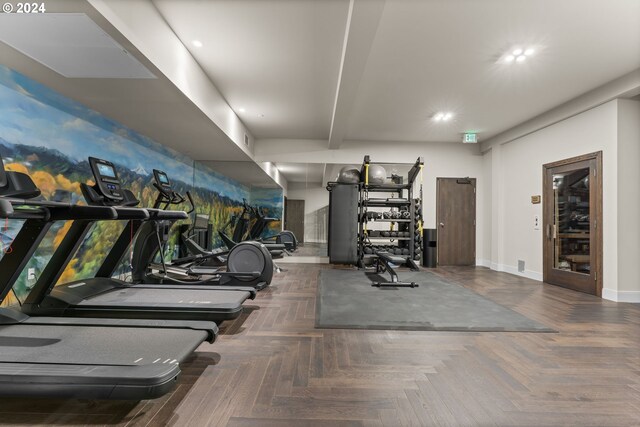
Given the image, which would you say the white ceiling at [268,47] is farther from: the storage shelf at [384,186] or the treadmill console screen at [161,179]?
the storage shelf at [384,186]

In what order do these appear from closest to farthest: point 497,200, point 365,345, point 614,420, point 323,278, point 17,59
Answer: point 614,420 → point 365,345 → point 17,59 → point 323,278 → point 497,200

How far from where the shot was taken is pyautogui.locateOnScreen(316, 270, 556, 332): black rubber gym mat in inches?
117

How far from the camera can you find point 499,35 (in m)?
3.27

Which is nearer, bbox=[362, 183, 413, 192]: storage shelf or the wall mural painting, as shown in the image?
the wall mural painting

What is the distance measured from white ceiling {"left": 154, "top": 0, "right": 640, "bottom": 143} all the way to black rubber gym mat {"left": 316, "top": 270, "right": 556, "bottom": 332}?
2778 millimetres

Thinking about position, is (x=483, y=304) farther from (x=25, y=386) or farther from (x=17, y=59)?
(x=17, y=59)

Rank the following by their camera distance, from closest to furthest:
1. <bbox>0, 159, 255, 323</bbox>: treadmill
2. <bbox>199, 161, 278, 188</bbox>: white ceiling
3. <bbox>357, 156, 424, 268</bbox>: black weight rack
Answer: <bbox>0, 159, 255, 323</bbox>: treadmill → <bbox>357, 156, 424, 268</bbox>: black weight rack → <bbox>199, 161, 278, 188</bbox>: white ceiling

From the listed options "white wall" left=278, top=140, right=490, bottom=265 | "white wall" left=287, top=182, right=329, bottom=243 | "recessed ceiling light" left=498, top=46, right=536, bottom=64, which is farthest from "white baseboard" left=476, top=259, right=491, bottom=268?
"recessed ceiling light" left=498, top=46, right=536, bottom=64

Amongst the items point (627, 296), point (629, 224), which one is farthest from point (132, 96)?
point (627, 296)

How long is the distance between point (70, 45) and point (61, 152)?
140cm

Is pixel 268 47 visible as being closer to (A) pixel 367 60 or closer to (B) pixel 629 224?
(A) pixel 367 60

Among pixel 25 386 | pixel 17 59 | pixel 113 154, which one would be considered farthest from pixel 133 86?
pixel 25 386

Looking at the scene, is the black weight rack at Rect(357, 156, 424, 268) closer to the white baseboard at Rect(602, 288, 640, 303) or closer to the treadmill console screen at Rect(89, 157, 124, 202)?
the white baseboard at Rect(602, 288, 640, 303)

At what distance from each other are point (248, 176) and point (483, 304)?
19.3 feet
